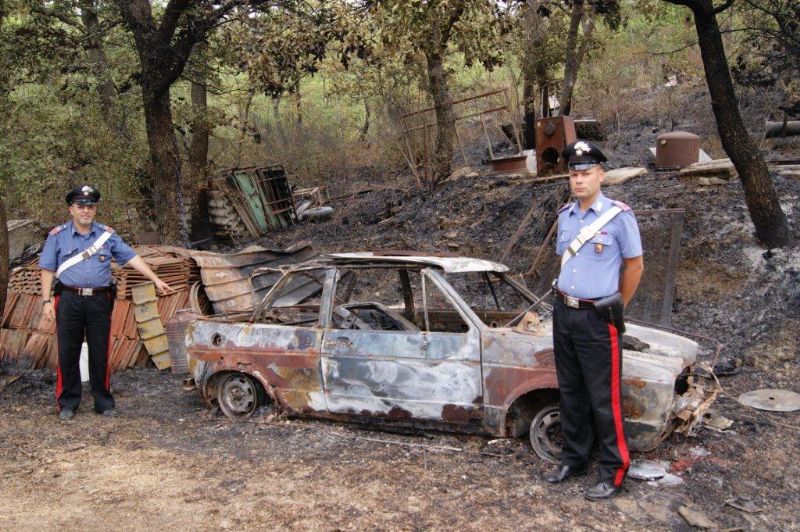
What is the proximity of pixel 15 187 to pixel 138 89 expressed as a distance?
5434 millimetres

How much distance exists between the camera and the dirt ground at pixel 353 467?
4156 millimetres

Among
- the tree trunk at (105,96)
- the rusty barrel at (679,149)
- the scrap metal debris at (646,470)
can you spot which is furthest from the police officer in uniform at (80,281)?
the rusty barrel at (679,149)

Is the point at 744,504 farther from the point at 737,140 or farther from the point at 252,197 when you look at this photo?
the point at 252,197

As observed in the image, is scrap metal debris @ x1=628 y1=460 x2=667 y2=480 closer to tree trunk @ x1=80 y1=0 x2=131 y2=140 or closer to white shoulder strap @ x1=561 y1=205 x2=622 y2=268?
white shoulder strap @ x1=561 y1=205 x2=622 y2=268

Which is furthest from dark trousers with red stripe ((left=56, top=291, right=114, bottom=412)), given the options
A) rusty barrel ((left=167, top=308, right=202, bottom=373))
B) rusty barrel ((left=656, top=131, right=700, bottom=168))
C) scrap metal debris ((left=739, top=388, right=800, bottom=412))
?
rusty barrel ((left=656, top=131, right=700, bottom=168))

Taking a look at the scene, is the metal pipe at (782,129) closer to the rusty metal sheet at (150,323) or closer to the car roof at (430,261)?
the car roof at (430,261)

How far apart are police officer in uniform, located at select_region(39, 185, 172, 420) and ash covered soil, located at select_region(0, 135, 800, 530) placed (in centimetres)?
64

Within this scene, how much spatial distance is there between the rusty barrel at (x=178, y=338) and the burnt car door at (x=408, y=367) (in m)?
2.89

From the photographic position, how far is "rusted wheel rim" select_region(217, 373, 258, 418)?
19.9 feet

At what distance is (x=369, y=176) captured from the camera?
20.3 metres

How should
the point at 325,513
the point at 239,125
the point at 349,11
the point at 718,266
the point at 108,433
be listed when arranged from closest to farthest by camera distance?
the point at 325,513, the point at 108,433, the point at 349,11, the point at 718,266, the point at 239,125

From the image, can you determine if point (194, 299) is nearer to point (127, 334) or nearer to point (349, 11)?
point (127, 334)

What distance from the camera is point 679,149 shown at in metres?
12.9

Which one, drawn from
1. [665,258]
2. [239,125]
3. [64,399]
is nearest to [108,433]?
[64,399]
